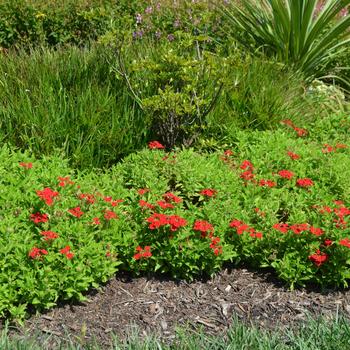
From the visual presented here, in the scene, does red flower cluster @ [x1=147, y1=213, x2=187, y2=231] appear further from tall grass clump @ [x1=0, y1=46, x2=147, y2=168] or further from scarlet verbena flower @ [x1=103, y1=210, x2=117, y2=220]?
tall grass clump @ [x1=0, y1=46, x2=147, y2=168]

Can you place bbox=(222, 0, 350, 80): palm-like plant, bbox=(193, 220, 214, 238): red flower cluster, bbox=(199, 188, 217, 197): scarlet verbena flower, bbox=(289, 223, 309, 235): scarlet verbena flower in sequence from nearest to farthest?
1. bbox=(193, 220, 214, 238): red flower cluster
2. bbox=(289, 223, 309, 235): scarlet verbena flower
3. bbox=(199, 188, 217, 197): scarlet verbena flower
4. bbox=(222, 0, 350, 80): palm-like plant

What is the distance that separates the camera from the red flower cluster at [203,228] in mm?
4531

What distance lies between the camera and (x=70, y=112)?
19.4 ft

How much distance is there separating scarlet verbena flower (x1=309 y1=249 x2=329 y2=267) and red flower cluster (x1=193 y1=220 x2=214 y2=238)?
0.63 m


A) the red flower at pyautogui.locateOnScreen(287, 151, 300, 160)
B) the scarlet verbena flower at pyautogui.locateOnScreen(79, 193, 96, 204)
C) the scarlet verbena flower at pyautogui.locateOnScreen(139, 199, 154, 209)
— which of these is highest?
the red flower at pyautogui.locateOnScreen(287, 151, 300, 160)

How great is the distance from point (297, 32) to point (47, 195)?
4.42 meters

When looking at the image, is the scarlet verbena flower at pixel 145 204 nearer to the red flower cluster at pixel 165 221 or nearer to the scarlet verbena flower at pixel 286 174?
the red flower cluster at pixel 165 221

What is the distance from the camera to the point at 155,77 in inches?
238

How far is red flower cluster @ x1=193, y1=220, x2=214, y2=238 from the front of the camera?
4.53 m

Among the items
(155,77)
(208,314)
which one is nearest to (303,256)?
(208,314)

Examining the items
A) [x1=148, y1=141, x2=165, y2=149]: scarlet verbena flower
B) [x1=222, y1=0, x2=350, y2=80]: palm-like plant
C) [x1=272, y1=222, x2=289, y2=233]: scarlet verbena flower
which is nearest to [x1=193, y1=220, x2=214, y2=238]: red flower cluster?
[x1=272, y1=222, x2=289, y2=233]: scarlet verbena flower

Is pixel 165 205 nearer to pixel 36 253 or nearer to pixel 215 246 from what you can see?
pixel 215 246

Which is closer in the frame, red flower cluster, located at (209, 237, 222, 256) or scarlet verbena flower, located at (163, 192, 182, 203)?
red flower cluster, located at (209, 237, 222, 256)

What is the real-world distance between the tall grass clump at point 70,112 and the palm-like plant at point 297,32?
222cm
